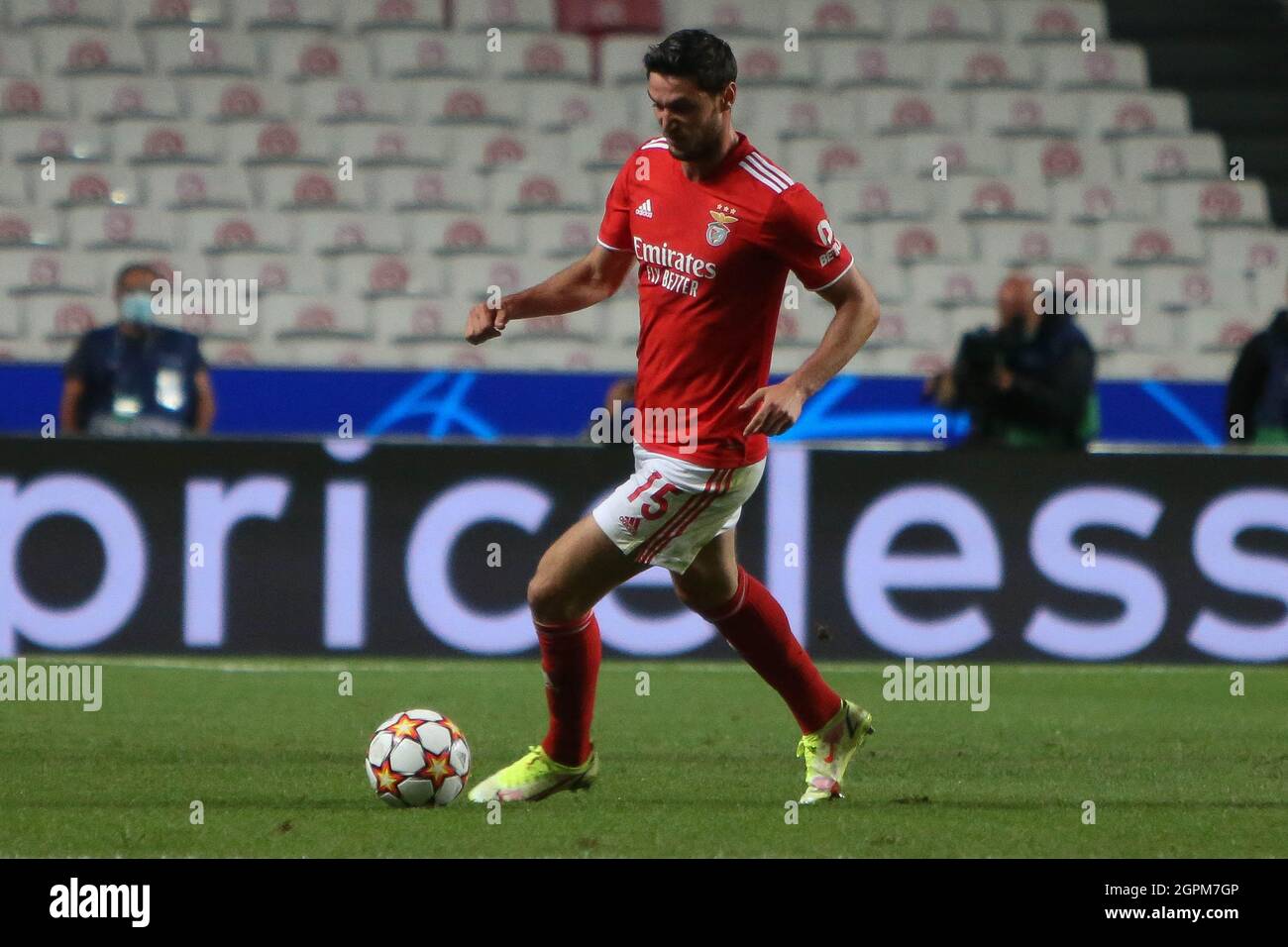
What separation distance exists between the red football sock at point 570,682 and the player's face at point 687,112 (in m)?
1.34

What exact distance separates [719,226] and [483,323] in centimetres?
70

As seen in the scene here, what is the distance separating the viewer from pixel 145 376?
10.5m

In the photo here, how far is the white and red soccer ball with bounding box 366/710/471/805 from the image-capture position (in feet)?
18.3

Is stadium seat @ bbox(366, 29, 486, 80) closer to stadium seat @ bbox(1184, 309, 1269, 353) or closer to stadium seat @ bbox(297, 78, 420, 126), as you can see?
stadium seat @ bbox(297, 78, 420, 126)

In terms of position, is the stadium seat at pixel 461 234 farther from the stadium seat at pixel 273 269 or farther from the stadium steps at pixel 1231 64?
the stadium steps at pixel 1231 64

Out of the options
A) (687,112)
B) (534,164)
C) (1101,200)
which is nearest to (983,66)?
Result: (1101,200)

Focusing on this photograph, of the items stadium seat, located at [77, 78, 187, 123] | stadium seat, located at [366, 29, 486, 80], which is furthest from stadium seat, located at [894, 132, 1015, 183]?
stadium seat, located at [77, 78, 187, 123]

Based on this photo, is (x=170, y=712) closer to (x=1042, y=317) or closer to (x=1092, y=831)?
(x=1092, y=831)

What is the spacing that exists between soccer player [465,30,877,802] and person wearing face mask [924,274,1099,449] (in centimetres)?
506

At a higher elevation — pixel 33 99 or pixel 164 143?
pixel 33 99

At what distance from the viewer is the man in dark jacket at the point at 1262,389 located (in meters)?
10.6

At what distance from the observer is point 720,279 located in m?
5.44

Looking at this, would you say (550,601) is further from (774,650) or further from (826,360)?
(826,360)

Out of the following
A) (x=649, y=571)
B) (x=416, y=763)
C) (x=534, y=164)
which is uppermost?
(x=534, y=164)
